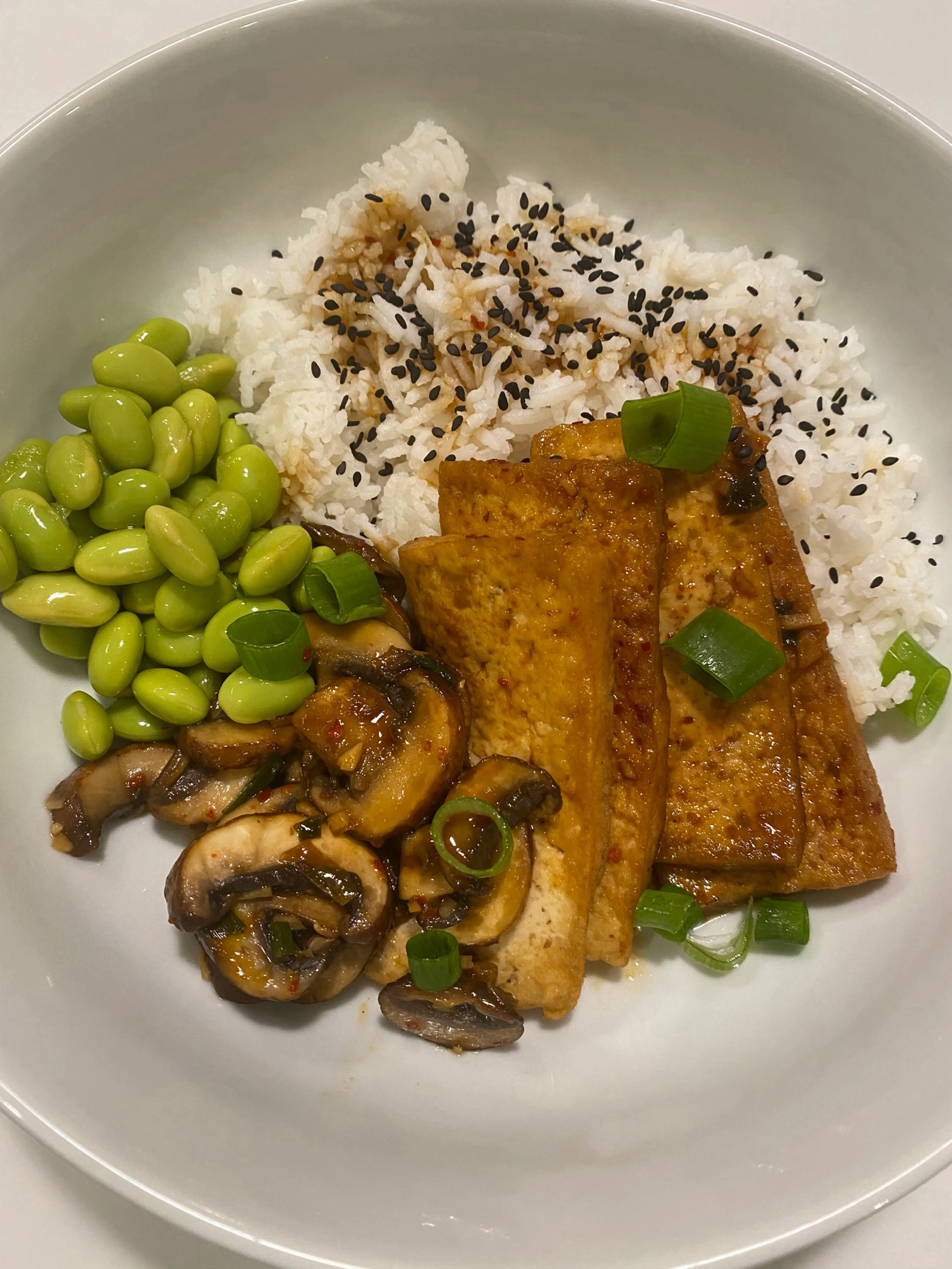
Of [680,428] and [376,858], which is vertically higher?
[680,428]

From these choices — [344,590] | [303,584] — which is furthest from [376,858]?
[303,584]

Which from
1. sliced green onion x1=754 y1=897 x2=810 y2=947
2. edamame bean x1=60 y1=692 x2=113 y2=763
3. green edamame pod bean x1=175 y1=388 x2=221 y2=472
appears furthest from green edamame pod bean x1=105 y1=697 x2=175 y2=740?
sliced green onion x1=754 y1=897 x2=810 y2=947

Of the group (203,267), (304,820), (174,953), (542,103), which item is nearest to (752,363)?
(542,103)

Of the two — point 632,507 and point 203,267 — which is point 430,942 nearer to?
point 632,507

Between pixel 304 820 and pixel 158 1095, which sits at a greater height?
pixel 304 820

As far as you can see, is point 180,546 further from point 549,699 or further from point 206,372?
point 549,699

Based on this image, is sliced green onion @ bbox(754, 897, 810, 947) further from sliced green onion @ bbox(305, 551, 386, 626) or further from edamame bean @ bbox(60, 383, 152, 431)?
edamame bean @ bbox(60, 383, 152, 431)
